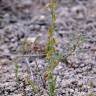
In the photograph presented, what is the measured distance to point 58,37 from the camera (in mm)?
3605

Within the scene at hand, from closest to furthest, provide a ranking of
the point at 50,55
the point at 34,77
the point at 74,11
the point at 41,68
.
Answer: the point at 50,55, the point at 34,77, the point at 41,68, the point at 74,11

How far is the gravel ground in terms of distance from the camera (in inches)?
103

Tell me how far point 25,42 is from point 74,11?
3.67 feet

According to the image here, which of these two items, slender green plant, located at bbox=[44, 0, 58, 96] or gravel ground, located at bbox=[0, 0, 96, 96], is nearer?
slender green plant, located at bbox=[44, 0, 58, 96]

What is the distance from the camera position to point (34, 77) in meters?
2.67

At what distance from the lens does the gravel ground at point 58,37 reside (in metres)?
2.61

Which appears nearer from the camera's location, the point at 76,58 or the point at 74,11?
the point at 76,58

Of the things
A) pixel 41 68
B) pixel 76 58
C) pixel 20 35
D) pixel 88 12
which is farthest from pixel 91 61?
pixel 88 12

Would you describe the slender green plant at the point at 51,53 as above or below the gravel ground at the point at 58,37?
above

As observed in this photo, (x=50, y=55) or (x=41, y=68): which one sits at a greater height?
(x=50, y=55)

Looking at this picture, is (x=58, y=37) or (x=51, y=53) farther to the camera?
(x=58, y=37)

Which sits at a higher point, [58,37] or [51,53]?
[51,53]

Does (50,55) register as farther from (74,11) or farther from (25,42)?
(74,11)

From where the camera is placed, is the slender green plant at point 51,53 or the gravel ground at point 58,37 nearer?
the slender green plant at point 51,53
